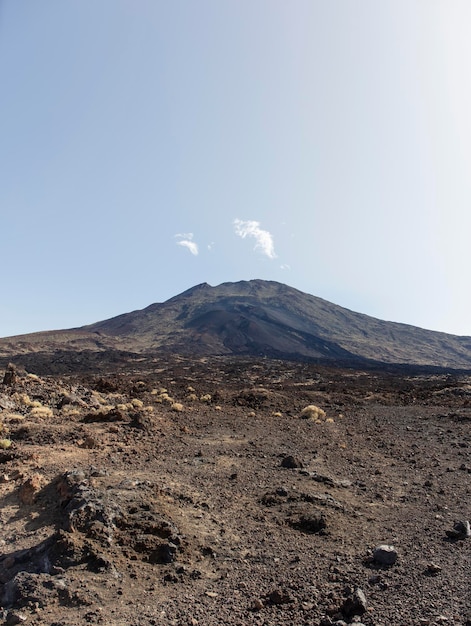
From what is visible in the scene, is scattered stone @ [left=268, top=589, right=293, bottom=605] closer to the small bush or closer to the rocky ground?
the rocky ground

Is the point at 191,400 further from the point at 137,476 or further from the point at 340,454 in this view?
the point at 137,476

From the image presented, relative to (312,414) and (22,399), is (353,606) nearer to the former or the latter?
(22,399)

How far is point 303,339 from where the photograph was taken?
291ft

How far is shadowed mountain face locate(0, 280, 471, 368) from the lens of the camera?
73.8m

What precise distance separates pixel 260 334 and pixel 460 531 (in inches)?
3207

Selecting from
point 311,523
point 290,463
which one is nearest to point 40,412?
point 290,463

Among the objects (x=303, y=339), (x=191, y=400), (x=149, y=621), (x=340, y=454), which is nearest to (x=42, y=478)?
(x=149, y=621)

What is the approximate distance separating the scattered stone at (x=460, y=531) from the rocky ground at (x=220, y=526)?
0.02 metres

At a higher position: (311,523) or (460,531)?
(460,531)

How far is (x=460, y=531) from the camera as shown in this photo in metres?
5.36

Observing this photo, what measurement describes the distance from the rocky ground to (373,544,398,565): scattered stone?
0.7 inches

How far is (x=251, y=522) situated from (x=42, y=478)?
11.3 feet

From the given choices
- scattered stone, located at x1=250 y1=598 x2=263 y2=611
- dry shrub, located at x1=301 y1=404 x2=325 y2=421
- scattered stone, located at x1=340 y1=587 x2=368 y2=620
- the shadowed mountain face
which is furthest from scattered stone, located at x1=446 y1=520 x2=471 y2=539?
the shadowed mountain face

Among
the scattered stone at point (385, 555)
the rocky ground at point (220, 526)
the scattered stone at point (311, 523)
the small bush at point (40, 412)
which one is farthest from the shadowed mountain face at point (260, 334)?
the scattered stone at point (385, 555)
